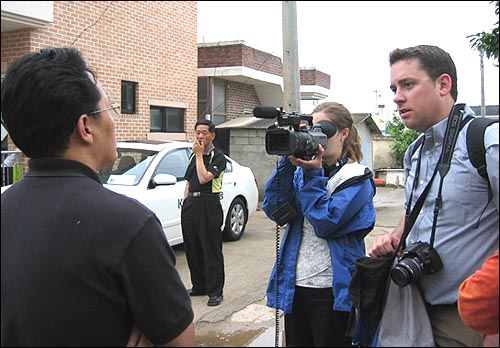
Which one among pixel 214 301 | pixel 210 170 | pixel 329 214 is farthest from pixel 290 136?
pixel 214 301

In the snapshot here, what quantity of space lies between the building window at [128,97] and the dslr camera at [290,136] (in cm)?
855

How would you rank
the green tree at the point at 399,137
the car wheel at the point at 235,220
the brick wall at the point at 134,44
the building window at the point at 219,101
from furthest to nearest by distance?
the building window at the point at 219,101 < the brick wall at the point at 134,44 < the car wheel at the point at 235,220 < the green tree at the point at 399,137

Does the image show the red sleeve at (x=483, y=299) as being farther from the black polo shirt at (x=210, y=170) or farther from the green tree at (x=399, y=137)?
the black polo shirt at (x=210, y=170)

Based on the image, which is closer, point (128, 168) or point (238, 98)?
point (128, 168)

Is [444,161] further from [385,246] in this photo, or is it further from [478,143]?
[385,246]

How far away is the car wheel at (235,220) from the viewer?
24.8 feet

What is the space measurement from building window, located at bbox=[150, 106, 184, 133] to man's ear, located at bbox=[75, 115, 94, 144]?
990cm

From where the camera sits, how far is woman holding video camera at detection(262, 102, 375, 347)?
223cm

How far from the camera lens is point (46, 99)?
129 cm

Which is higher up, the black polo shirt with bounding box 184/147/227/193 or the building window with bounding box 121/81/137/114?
the building window with bounding box 121/81/137/114

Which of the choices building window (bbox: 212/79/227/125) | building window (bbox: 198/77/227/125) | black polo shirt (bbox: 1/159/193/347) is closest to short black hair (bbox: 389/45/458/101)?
black polo shirt (bbox: 1/159/193/347)

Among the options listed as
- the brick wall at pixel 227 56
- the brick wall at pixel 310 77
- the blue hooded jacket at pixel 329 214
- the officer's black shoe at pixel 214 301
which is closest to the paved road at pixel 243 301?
the officer's black shoe at pixel 214 301

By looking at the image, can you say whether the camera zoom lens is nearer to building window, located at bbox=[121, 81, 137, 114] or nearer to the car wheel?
the car wheel

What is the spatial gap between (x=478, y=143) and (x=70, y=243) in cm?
123
